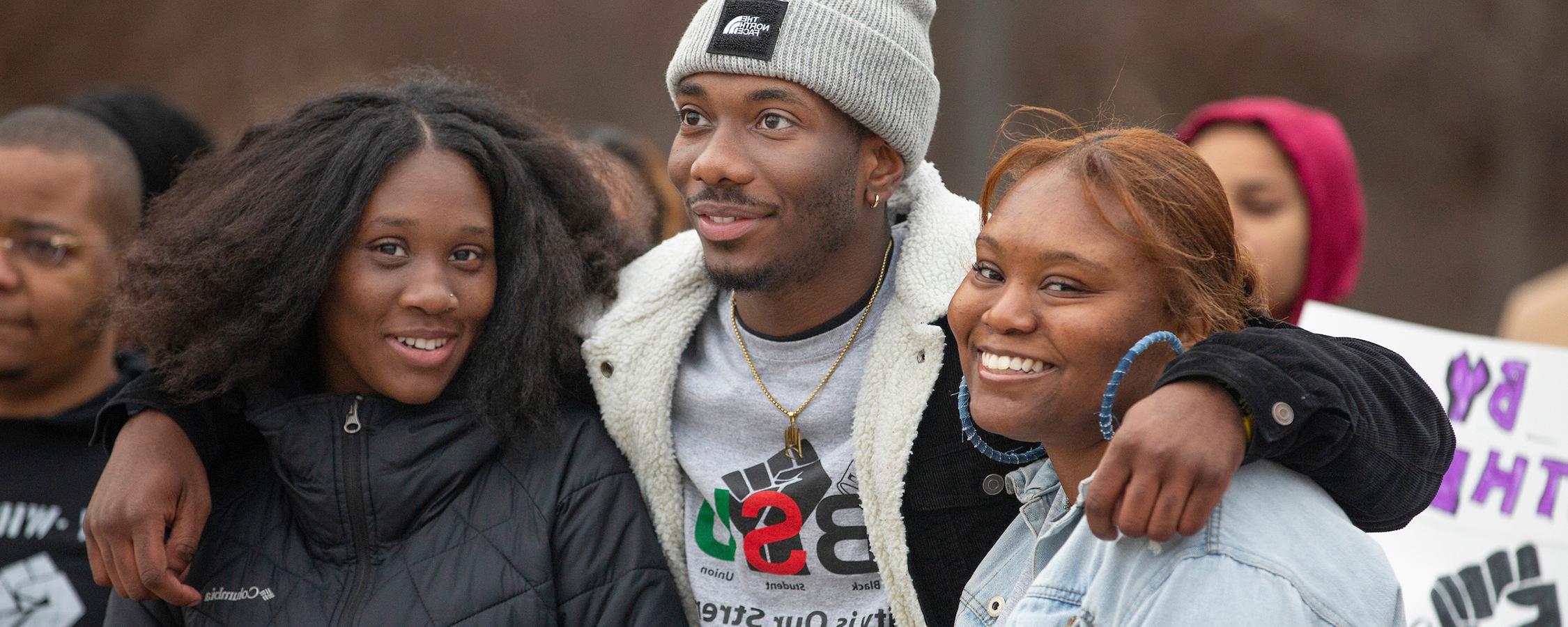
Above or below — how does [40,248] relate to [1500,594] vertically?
above

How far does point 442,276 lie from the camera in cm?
273

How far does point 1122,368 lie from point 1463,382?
1.88 meters

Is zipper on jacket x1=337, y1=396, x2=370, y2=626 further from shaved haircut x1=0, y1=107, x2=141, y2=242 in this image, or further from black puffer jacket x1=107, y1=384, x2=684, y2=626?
shaved haircut x1=0, y1=107, x2=141, y2=242

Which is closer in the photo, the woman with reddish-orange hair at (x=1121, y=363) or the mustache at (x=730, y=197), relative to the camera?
the woman with reddish-orange hair at (x=1121, y=363)

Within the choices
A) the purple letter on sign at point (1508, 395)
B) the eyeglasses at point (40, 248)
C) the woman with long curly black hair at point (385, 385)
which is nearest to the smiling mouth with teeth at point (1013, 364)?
the woman with long curly black hair at point (385, 385)

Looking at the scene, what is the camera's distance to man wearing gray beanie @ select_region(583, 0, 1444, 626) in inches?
103

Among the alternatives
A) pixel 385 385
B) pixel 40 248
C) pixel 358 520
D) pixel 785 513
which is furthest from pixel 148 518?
pixel 785 513

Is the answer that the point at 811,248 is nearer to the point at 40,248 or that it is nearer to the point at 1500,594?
the point at 1500,594

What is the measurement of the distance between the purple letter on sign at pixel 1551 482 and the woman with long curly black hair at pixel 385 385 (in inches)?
79.9

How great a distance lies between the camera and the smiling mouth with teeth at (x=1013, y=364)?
2035 mm

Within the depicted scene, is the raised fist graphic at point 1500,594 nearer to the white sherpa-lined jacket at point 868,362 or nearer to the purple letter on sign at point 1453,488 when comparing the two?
the purple letter on sign at point 1453,488

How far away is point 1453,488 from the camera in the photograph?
3297mm

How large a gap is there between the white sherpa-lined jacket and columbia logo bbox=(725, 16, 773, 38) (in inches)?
19.5

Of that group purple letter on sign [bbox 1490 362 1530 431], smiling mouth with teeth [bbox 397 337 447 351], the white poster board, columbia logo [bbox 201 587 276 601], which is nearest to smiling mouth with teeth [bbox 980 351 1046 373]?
smiling mouth with teeth [bbox 397 337 447 351]
